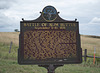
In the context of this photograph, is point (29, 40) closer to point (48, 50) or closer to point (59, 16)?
point (48, 50)

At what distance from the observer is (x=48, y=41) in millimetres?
5953

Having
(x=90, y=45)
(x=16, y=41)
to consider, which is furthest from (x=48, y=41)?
(x=90, y=45)

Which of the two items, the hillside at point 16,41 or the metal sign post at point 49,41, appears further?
the hillside at point 16,41

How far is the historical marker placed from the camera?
5918 millimetres

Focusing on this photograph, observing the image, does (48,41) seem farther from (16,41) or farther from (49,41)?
(16,41)

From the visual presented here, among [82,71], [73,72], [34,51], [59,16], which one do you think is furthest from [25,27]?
[82,71]

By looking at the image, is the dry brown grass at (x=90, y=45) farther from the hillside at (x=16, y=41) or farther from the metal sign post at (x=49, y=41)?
the metal sign post at (x=49, y=41)

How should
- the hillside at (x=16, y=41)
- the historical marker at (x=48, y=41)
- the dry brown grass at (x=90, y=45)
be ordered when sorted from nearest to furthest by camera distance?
the historical marker at (x=48, y=41) < the dry brown grass at (x=90, y=45) < the hillside at (x=16, y=41)

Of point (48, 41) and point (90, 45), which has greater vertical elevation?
point (48, 41)

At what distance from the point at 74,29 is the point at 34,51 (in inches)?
74.2

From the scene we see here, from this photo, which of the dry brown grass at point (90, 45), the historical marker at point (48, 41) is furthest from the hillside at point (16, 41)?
the historical marker at point (48, 41)

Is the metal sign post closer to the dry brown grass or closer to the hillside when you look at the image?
the dry brown grass

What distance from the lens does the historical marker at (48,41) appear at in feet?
19.4

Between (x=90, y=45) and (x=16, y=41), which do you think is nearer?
(x=16, y=41)
